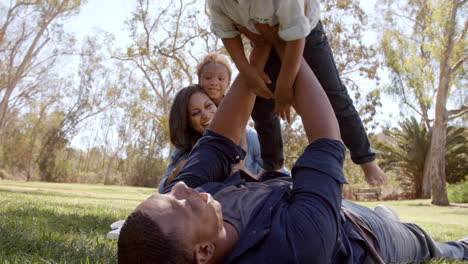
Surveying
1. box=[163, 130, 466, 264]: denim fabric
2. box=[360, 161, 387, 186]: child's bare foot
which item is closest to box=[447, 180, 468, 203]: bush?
box=[360, 161, 387, 186]: child's bare foot

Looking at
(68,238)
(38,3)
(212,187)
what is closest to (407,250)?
(212,187)

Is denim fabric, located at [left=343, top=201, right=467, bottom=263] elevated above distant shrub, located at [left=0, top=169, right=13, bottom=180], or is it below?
above

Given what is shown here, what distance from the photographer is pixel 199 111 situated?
3.80 meters

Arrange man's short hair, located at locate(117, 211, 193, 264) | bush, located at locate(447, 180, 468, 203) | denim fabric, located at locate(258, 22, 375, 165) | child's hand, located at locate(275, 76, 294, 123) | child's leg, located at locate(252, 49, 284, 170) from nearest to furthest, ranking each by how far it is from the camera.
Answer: man's short hair, located at locate(117, 211, 193, 264), child's hand, located at locate(275, 76, 294, 123), denim fabric, located at locate(258, 22, 375, 165), child's leg, located at locate(252, 49, 284, 170), bush, located at locate(447, 180, 468, 203)

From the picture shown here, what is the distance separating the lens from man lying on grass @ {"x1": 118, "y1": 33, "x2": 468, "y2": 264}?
1.26 metres

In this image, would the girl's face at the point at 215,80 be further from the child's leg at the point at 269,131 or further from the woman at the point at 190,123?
the child's leg at the point at 269,131

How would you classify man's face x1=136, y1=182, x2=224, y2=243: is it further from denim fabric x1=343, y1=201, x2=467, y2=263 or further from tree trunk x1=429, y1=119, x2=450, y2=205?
tree trunk x1=429, y1=119, x2=450, y2=205

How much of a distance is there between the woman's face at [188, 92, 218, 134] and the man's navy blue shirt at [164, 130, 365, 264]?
2.19 metres

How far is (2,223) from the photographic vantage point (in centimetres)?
282

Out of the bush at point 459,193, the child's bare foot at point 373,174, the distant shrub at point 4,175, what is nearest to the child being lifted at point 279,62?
the child's bare foot at point 373,174

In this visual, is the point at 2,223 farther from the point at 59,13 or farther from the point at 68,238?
the point at 59,13

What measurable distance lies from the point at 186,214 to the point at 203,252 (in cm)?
15

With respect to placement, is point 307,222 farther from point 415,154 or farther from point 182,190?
point 415,154

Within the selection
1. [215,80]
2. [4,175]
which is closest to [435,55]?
[215,80]
